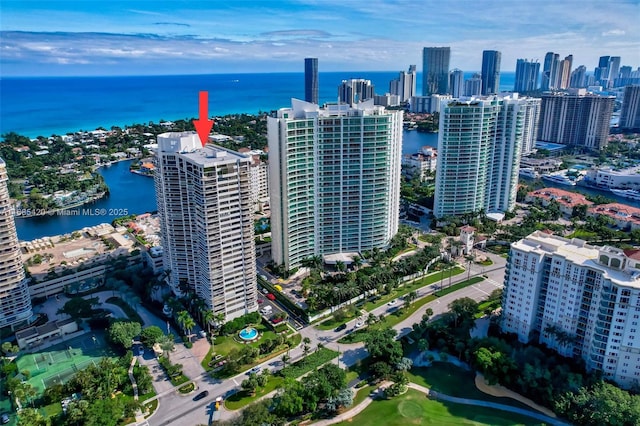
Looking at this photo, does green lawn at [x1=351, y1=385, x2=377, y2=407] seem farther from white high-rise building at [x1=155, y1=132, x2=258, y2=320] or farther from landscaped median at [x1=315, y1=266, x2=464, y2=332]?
white high-rise building at [x1=155, y1=132, x2=258, y2=320]

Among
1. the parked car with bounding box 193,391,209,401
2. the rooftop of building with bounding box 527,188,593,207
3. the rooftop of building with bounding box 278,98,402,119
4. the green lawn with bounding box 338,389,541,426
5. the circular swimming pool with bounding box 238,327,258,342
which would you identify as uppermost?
the rooftop of building with bounding box 278,98,402,119

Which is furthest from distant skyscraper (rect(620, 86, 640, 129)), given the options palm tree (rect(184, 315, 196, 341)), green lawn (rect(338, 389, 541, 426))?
palm tree (rect(184, 315, 196, 341))

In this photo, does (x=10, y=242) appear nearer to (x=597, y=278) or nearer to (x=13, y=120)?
(x=597, y=278)

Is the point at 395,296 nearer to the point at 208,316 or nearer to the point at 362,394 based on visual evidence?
the point at 362,394

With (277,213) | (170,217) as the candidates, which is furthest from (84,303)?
(277,213)

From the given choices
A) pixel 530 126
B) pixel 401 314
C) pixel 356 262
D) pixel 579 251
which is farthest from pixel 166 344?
pixel 530 126
